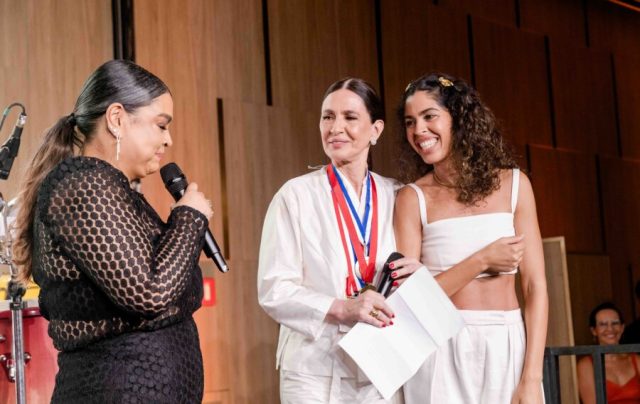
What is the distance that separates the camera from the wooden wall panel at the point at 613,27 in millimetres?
8492

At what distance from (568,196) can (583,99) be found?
0.95m

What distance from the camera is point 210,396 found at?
16.4 feet

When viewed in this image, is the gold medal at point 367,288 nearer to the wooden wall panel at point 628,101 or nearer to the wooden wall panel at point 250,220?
the wooden wall panel at point 250,220

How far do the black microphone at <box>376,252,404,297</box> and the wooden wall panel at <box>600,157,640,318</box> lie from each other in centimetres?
592

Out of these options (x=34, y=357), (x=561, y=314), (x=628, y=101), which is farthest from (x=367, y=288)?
(x=628, y=101)

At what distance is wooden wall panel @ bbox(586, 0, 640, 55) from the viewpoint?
27.9 ft

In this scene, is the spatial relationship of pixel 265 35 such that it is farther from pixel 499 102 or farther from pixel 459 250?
pixel 459 250

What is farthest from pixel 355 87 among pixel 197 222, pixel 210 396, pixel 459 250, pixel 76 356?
pixel 210 396

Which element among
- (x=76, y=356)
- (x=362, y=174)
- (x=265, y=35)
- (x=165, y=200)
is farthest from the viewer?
Result: (x=265, y=35)

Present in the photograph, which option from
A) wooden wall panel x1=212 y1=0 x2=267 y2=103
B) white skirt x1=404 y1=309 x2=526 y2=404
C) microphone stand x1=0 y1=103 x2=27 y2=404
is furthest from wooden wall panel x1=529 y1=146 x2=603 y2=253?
microphone stand x1=0 y1=103 x2=27 y2=404

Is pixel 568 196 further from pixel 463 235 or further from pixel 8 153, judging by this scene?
pixel 8 153

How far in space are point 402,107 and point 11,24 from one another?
251 centimetres

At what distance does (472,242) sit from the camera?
8.88 feet

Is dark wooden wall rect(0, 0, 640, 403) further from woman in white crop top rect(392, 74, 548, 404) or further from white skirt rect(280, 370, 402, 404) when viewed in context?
white skirt rect(280, 370, 402, 404)
